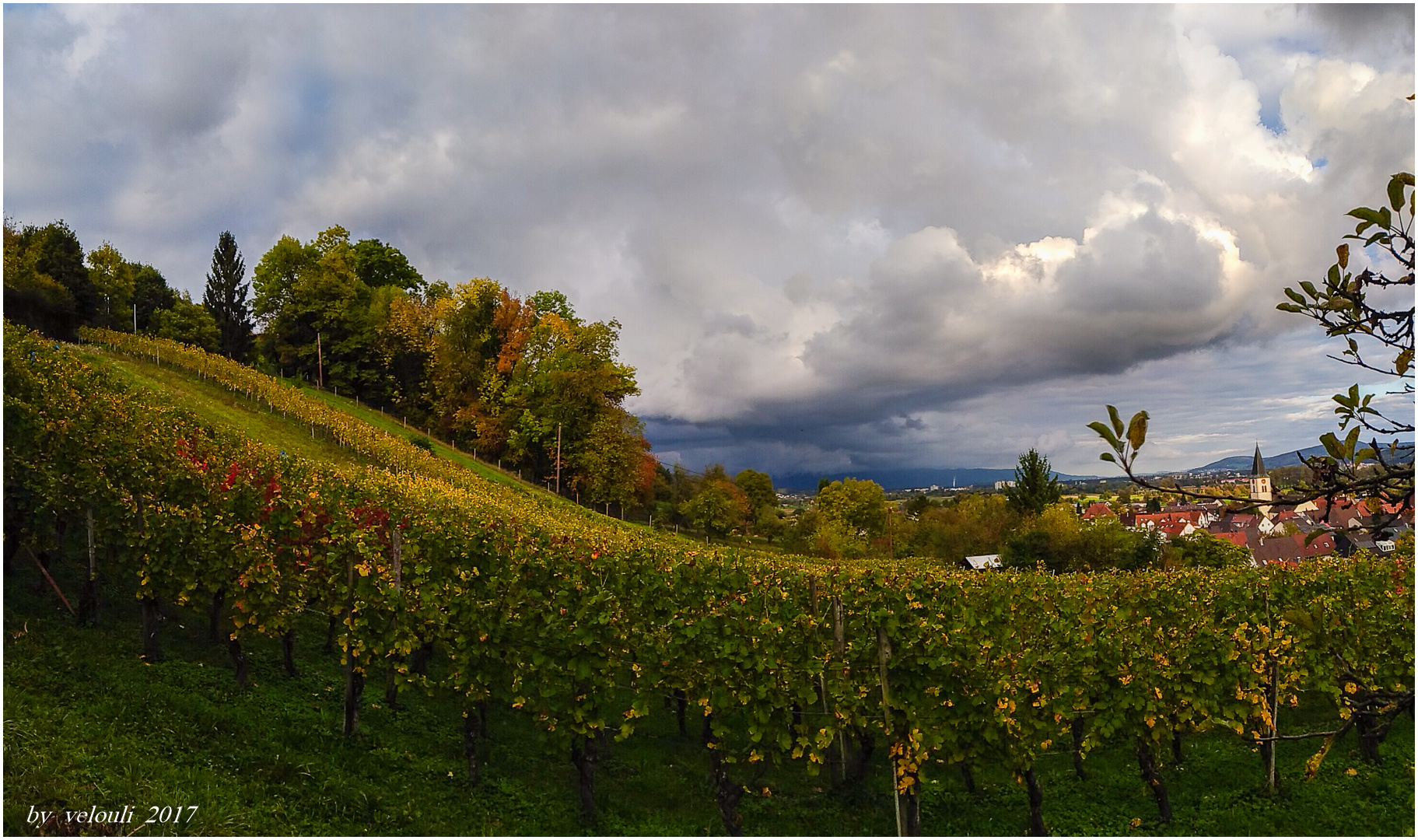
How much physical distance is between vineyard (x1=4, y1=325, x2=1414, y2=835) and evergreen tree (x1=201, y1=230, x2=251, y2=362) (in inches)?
1777

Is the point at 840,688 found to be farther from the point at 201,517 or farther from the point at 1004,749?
the point at 201,517

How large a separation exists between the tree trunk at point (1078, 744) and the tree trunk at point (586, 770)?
6198mm

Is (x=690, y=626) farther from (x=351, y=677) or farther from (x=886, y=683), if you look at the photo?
(x=351, y=677)

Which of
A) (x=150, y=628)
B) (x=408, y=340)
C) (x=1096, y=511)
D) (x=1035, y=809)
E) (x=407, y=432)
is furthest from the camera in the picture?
(x=1096, y=511)

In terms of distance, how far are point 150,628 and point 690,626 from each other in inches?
285

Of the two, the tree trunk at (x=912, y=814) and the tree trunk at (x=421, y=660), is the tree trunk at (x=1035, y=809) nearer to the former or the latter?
the tree trunk at (x=912, y=814)

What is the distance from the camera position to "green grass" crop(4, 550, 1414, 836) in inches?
259

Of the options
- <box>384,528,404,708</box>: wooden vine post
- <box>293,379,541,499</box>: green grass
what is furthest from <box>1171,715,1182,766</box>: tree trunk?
<box>293,379,541,499</box>: green grass

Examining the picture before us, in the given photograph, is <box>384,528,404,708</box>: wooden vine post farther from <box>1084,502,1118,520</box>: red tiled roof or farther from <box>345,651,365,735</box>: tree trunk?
<box>1084,502,1118,520</box>: red tiled roof

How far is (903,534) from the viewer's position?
5194 cm

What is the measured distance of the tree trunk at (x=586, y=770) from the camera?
7.82 metres

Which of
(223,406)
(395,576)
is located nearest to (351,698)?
(395,576)

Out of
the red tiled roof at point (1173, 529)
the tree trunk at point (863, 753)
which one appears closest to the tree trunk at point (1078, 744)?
the tree trunk at point (863, 753)

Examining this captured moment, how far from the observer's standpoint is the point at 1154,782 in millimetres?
8484
